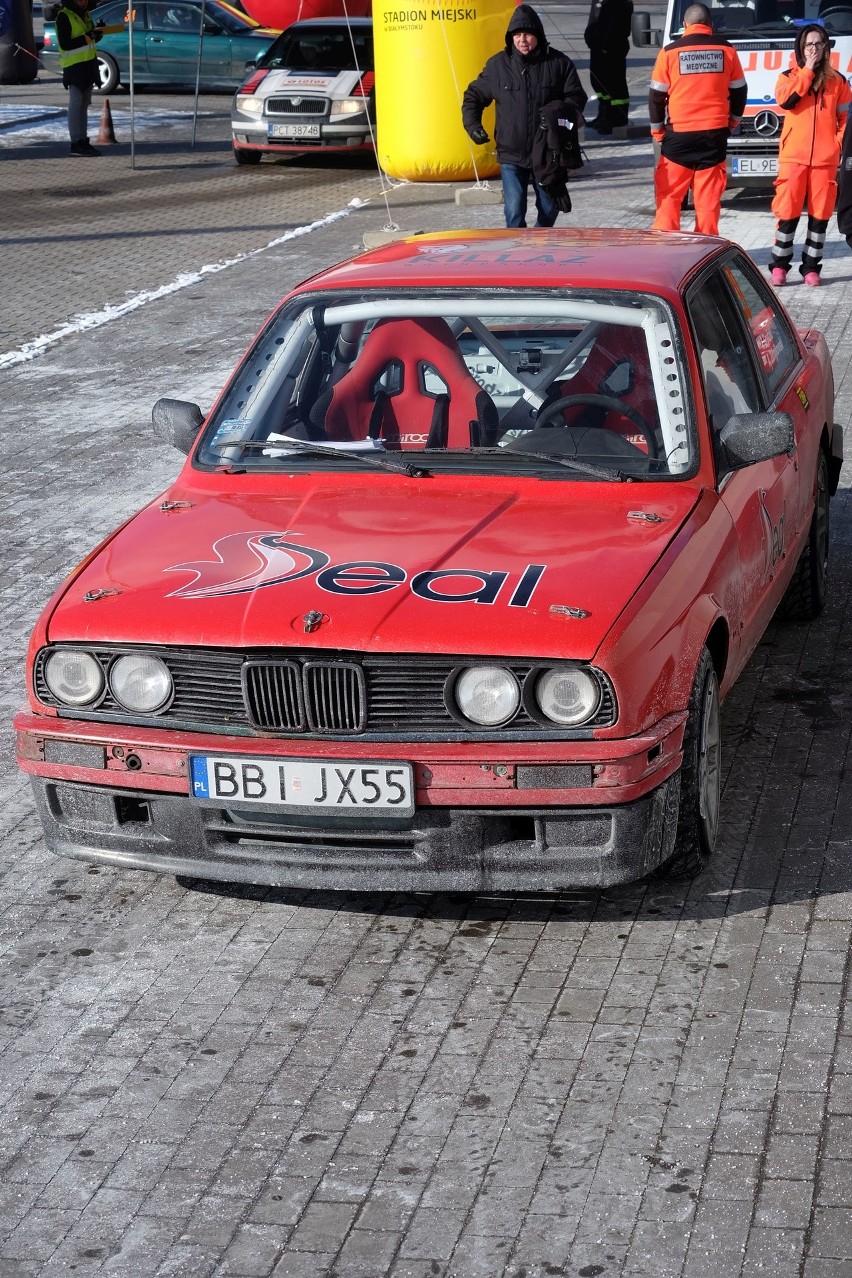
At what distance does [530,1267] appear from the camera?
139 inches

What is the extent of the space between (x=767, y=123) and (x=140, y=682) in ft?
43.3

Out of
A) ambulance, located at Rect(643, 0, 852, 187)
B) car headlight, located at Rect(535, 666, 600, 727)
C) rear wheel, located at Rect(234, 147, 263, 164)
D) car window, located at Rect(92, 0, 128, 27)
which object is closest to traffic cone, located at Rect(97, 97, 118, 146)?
rear wheel, located at Rect(234, 147, 263, 164)

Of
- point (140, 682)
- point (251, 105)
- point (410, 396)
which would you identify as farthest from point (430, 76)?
point (140, 682)

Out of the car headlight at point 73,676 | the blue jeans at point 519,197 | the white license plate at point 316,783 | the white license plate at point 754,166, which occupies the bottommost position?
the white license plate at point 754,166

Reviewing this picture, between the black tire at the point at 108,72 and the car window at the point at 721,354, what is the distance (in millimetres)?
25126

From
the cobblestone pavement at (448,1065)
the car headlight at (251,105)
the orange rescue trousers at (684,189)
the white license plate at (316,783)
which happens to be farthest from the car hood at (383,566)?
the car headlight at (251,105)

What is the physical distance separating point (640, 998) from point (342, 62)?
63.2ft

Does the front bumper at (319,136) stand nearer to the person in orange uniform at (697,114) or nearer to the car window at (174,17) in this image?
the person in orange uniform at (697,114)

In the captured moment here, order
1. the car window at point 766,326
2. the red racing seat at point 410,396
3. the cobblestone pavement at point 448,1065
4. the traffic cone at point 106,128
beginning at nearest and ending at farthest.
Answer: the cobblestone pavement at point 448,1065 < the red racing seat at point 410,396 < the car window at point 766,326 < the traffic cone at point 106,128

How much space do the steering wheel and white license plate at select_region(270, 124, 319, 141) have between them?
54.5ft

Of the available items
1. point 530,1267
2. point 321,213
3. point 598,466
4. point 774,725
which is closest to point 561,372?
point 598,466

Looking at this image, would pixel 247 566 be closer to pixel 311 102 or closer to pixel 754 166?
pixel 754 166

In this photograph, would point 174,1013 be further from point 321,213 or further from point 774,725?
point 321,213

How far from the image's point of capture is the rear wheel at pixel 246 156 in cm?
2253
